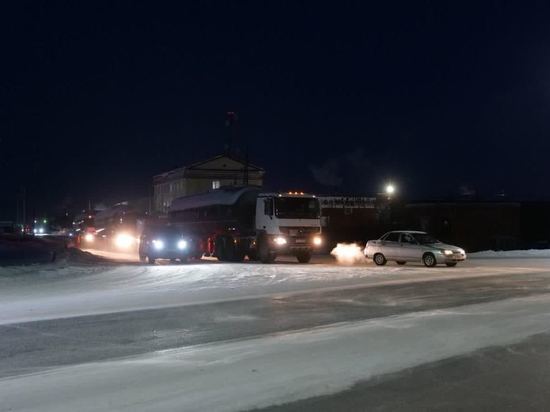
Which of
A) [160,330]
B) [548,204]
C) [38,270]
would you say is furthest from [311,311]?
[548,204]

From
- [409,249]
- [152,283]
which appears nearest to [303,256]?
[409,249]

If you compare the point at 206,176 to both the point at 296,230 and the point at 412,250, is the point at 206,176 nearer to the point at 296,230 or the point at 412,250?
the point at 296,230

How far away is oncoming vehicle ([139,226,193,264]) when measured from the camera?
34125mm

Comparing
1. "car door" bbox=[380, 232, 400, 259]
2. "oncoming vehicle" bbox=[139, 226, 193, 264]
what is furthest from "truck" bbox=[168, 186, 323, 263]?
"car door" bbox=[380, 232, 400, 259]

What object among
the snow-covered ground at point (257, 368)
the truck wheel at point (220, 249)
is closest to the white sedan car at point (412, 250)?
the truck wheel at point (220, 249)

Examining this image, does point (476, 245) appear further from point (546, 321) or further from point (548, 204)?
point (546, 321)

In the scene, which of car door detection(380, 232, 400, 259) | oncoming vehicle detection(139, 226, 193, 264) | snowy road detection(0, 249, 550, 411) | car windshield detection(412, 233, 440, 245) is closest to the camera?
snowy road detection(0, 249, 550, 411)

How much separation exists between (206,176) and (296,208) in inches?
2204

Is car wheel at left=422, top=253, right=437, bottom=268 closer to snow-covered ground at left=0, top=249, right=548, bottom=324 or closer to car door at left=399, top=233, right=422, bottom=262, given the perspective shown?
car door at left=399, top=233, right=422, bottom=262

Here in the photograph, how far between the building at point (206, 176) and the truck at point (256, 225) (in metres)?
46.8

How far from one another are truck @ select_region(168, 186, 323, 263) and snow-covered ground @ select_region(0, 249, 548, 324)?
4.52 meters

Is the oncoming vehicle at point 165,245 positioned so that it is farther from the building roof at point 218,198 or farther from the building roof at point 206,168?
the building roof at point 206,168

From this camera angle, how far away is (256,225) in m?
31.9

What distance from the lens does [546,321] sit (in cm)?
1341
